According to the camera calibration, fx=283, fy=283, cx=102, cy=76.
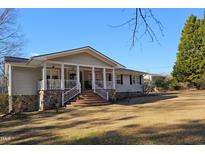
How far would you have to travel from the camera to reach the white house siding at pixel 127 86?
1151 inches

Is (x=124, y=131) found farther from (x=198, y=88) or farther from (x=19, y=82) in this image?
(x=198, y=88)

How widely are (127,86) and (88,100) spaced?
10.5 metres

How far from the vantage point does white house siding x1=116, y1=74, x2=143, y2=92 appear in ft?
95.9

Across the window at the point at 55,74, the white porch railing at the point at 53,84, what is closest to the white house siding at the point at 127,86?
the window at the point at 55,74

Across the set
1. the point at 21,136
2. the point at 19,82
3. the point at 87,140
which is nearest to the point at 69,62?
the point at 19,82

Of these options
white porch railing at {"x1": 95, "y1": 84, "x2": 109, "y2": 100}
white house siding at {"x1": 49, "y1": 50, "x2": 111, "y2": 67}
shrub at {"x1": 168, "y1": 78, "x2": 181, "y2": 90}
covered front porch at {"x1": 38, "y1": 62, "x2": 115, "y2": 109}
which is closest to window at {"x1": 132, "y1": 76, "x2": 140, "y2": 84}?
covered front porch at {"x1": 38, "y1": 62, "x2": 115, "y2": 109}

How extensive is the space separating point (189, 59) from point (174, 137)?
33461 mm

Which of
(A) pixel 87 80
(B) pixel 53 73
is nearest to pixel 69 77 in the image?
(B) pixel 53 73

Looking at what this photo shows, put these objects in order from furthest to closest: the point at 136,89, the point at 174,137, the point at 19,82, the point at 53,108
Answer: the point at 136,89, the point at 19,82, the point at 53,108, the point at 174,137

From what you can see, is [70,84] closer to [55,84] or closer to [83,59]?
[55,84]

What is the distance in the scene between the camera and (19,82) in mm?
21406

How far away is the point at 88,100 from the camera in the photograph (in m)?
20.8

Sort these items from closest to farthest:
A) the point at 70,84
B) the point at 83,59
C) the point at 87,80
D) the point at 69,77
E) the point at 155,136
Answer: the point at 155,136
the point at 70,84
the point at 83,59
the point at 69,77
the point at 87,80

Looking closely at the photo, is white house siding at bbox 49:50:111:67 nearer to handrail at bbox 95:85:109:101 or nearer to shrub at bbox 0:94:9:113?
handrail at bbox 95:85:109:101
